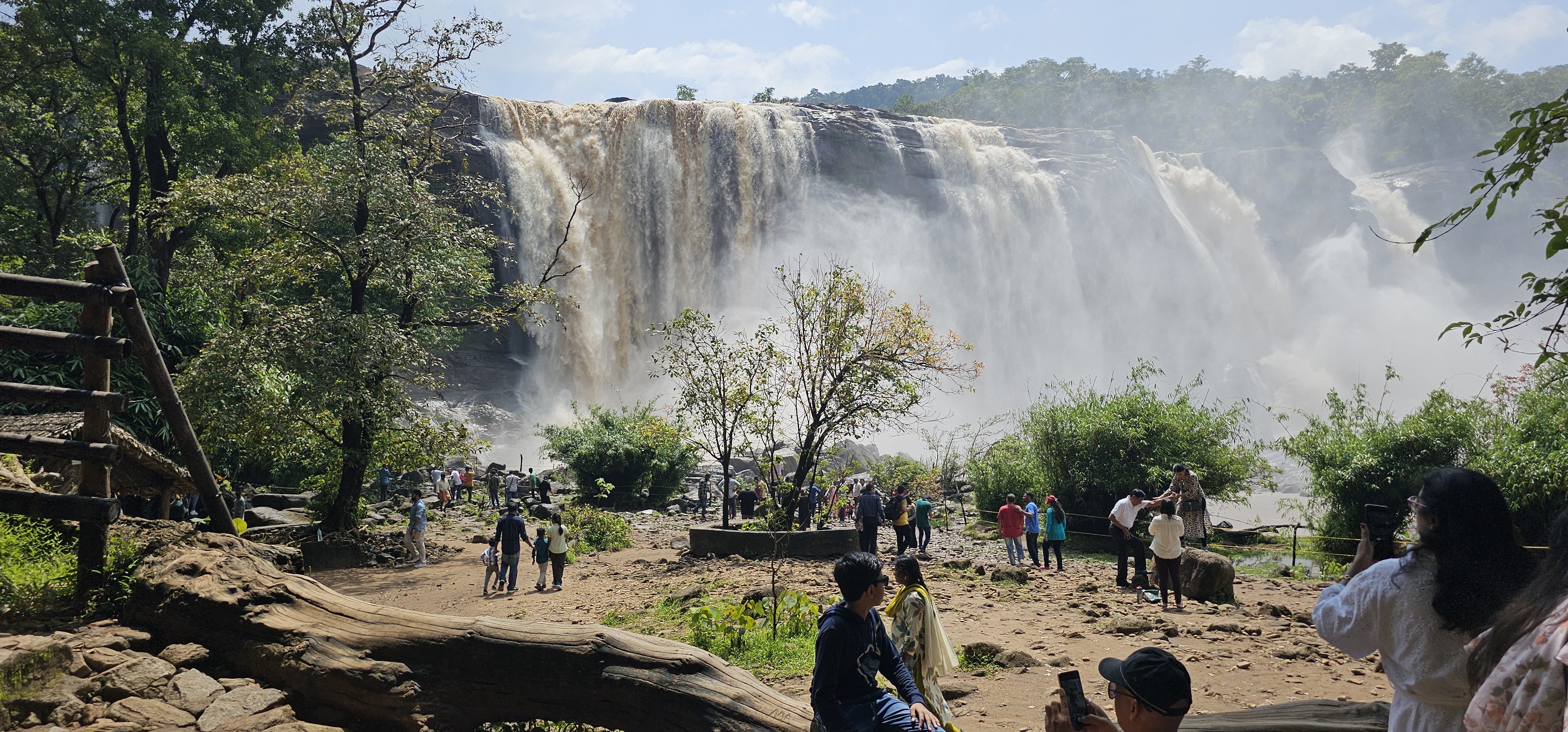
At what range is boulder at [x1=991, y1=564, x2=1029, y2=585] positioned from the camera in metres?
10.9

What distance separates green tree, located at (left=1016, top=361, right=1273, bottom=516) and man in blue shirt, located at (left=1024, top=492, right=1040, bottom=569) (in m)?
4.27

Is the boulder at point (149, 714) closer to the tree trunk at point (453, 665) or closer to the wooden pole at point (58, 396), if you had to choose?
the tree trunk at point (453, 665)

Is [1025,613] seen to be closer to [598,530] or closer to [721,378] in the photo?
[721,378]

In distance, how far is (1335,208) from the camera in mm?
52750

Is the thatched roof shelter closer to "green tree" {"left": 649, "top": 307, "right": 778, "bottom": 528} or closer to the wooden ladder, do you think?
the wooden ladder

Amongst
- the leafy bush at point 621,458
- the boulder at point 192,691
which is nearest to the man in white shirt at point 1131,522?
the boulder at point 192,691

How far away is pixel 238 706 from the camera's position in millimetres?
3676

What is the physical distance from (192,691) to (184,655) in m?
0.25

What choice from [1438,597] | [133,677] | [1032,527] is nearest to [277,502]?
[1032,527]

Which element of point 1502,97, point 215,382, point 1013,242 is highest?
point 1502,97

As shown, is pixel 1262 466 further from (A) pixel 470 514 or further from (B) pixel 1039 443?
(A) pixel 470 514

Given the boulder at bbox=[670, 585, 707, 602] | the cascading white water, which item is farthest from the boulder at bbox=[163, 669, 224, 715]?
the cascading white water

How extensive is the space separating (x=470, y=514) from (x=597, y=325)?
41.0 ft

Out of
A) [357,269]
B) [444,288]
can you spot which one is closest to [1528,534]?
[444,288]
